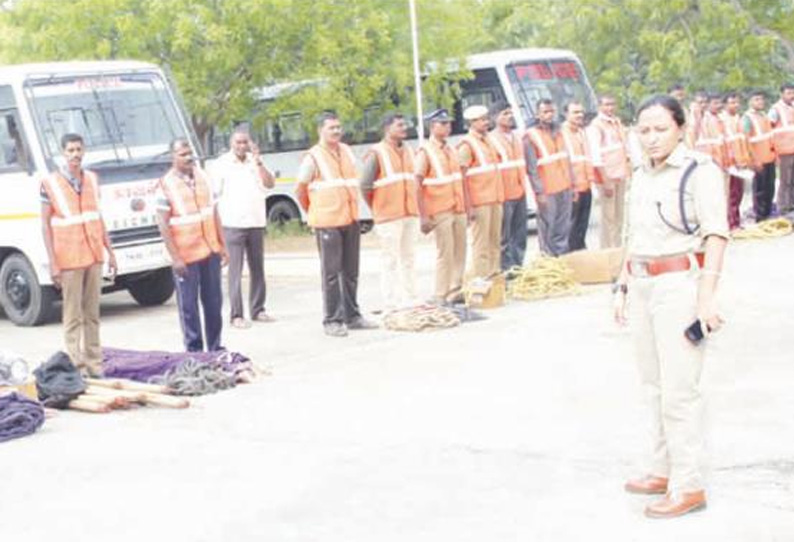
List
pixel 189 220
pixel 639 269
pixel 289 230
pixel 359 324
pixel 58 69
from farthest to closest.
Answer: pixel 289 230
pixel 58 69
pixel 359 324
pixel 189 220
pixel 639 269

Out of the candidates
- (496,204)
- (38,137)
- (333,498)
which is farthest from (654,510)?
(38,137)

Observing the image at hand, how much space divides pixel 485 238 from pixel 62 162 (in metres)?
4.34

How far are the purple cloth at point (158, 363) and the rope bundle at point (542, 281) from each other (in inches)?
153

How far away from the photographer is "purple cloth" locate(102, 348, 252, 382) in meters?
10.2

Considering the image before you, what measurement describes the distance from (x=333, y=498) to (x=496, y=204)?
7.24 m

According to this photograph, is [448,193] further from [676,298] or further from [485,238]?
[676,298]

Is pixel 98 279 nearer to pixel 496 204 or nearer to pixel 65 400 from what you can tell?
pixel 65 400

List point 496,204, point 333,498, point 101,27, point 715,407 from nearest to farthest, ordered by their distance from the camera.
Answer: point 333,498
point 715,407
point 496,204
point 101,27

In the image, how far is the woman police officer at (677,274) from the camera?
5941 mm

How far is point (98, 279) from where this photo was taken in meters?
10.6

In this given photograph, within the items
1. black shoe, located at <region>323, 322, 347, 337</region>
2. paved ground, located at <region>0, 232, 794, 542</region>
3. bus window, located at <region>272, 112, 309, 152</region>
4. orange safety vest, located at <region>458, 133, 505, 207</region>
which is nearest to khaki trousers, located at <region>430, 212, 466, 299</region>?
orange safety vest, located at <region>458, 133, 505, 207</region>

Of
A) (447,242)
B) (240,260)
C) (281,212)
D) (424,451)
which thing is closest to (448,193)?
(447,242)

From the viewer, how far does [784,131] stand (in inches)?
721

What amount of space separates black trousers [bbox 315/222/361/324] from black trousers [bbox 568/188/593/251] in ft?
12.8
